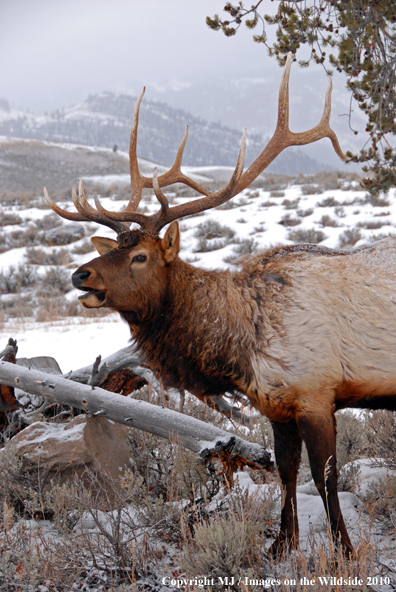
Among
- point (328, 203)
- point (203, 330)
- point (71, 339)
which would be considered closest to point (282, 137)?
point (203, 330)

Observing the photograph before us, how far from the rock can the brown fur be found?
2.89 feet

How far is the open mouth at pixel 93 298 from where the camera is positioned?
2.79m

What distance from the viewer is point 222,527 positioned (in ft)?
7.94

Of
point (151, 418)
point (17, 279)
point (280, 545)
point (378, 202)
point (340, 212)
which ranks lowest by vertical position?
point (280, 545)

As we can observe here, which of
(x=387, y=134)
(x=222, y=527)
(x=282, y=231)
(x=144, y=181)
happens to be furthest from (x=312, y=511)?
(x=282, y=231)

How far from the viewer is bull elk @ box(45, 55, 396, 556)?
2.62 meters

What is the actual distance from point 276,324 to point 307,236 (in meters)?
13.2

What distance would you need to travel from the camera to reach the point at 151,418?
3.22 m

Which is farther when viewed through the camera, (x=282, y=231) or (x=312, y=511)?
(x=282, y=231)

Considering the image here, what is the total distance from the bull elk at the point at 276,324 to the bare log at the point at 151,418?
247mm

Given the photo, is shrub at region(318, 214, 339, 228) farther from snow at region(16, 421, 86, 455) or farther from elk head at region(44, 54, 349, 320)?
snow at region(16, 421, 86, 455)

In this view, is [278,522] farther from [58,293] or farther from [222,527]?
[58,293]

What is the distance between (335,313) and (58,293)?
12352mm

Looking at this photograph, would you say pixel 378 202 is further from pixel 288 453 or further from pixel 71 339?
pixel 288 453
